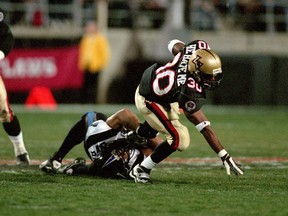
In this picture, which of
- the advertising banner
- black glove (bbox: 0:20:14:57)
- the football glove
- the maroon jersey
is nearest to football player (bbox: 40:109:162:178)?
the maroon jersey

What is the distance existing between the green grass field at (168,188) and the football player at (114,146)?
0.68 ft

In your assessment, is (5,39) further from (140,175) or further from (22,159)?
(140,175)

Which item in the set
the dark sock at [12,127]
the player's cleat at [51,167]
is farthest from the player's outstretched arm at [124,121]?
the dark sock at [12,127]

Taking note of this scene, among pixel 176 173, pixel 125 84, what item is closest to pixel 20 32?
pixel 125 84

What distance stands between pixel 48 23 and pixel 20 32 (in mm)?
780

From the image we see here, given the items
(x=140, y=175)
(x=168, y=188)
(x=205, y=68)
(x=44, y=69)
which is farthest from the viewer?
(x=44, y=69)

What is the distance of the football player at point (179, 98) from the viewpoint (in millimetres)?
6395

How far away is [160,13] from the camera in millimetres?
18844

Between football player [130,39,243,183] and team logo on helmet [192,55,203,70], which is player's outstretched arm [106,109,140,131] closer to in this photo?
football player [130,39,243,183]

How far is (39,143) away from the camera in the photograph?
10180 millimetres

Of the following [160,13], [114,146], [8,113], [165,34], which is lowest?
[165,34]

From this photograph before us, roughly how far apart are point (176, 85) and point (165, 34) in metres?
11.0

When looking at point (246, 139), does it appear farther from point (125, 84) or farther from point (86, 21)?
point (86, 21)

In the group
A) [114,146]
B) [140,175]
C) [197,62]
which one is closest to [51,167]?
[114,146]
